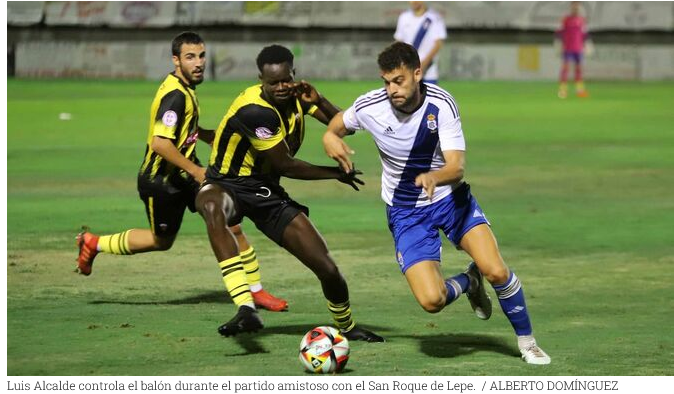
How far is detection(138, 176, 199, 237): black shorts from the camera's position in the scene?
11.0m

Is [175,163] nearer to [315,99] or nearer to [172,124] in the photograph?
[172,124]

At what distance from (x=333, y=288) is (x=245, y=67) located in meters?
33.0

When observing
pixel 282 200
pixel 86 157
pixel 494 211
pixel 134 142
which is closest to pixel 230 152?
pixel 282 200

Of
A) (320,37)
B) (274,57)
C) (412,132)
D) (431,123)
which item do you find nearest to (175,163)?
(274,57)

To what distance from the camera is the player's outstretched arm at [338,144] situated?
883 centimetres

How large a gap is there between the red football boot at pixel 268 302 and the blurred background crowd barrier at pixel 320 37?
3101 cm

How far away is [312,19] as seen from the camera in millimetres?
42281

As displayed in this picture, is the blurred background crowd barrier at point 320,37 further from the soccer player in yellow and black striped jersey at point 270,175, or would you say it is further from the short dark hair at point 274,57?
the short dark hair at point 274,57

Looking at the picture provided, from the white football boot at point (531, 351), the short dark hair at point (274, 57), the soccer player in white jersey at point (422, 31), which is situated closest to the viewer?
the white football boot at point (531, 351)

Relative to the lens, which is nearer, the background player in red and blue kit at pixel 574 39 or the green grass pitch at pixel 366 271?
the green grass pitch at pixel 366 271

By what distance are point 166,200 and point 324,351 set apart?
3094 mm

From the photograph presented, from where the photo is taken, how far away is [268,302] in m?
10.7

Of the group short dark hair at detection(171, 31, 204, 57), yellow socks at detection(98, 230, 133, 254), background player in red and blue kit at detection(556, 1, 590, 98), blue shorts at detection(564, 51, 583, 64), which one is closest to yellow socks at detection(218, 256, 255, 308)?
short dark hair at detection(171, 31, 204, 57)

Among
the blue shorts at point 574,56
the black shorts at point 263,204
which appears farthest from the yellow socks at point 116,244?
the blue shorts at point 574,56
